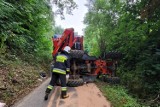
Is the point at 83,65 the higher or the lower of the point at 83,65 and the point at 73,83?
the higher

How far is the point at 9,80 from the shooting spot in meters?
6.59

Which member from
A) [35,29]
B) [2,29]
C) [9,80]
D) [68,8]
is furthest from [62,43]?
[68,8]

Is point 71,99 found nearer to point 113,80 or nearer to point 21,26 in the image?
point 113,80

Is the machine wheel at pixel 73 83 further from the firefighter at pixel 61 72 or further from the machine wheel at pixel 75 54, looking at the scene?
the firefighter at pixel 61 72

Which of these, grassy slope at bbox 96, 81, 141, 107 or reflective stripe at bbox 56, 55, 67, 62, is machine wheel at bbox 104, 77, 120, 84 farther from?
reflective stripe at bbox 56, 55, 67, 62

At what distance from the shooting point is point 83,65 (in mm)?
8023

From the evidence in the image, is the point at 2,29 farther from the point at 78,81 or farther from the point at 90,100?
the point at 90,100

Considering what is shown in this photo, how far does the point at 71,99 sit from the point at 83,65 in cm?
255

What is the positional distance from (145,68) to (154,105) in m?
2.20

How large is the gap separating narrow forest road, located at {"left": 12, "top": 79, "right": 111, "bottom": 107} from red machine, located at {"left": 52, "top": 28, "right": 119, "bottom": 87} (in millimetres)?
791

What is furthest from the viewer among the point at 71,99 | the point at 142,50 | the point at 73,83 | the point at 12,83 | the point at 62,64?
the point at 142,50

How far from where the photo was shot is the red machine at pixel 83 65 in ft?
24.0

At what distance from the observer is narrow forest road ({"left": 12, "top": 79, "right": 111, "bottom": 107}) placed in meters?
5.31

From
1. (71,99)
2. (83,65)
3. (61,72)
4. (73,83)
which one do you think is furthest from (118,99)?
(83,65)
